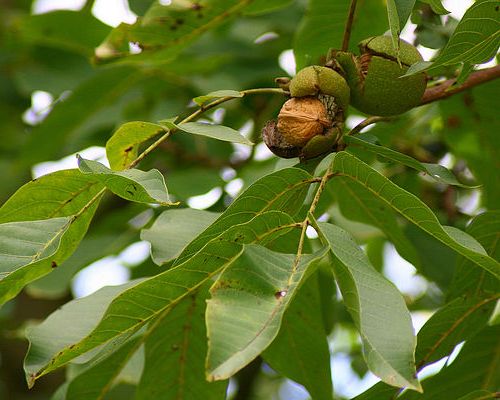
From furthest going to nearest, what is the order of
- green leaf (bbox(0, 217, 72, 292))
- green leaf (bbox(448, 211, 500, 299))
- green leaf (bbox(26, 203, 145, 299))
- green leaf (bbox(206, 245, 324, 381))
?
green leaf (bbox(26, 203, 145, 299)) < green leaf (bbox(448, 211, 500, 299)) < green leaf (bbox(0, 217, 72, 292)) < green leaf (bbox(206, 245, 324, 381))

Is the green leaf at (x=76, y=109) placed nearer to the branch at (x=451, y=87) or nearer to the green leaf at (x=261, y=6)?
the green leaf at (x=261, y=6)

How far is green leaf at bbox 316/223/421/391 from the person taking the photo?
784 mm

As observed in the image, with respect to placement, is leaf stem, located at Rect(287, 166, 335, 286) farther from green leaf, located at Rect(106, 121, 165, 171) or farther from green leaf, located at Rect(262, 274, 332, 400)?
green leaf, located at Rect(262, 274, 332, 400)

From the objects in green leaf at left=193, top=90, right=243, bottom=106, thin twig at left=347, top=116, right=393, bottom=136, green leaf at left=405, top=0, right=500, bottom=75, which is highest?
green leaf at left=405, top=0, right=500, bottom=75

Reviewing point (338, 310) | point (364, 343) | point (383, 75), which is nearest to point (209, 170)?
point (338, 310)

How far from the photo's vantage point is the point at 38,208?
1.12m

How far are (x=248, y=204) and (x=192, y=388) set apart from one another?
383 millimetres

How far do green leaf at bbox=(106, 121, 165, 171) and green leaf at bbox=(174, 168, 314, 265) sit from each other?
154mm

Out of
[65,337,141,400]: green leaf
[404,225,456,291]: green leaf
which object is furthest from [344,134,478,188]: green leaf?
[404,225,456,291]: green leaf

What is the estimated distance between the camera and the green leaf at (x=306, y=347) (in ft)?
4.51

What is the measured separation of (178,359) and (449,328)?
417mm

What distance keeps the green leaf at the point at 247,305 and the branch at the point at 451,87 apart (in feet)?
1.41

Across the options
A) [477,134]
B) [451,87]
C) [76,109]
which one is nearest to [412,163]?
[451,87]

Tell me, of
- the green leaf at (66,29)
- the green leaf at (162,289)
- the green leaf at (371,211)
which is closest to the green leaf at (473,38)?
the green leaf at (162,289)
